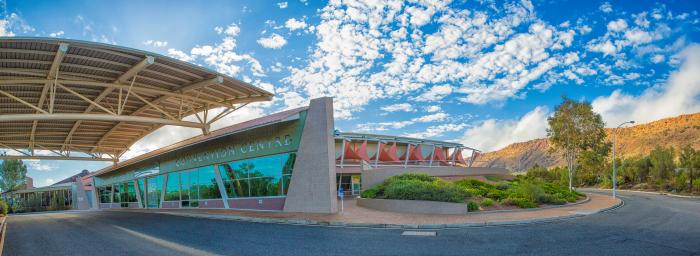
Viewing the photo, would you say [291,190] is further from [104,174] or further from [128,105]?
[104,174]

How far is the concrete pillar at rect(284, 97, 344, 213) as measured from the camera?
19531mm

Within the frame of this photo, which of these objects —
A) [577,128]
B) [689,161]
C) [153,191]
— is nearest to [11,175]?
[153,191]

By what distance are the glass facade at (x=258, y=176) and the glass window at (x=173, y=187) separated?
8.68 metres

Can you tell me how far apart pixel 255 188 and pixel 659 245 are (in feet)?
63.6

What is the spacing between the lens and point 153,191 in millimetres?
37531

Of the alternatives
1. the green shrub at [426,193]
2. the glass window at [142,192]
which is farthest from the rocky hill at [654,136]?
the glass window at [142,192]

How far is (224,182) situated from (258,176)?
4230mm

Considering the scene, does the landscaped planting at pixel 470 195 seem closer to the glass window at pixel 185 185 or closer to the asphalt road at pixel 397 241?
the asphalt road at pixel 397 241

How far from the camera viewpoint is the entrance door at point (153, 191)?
36.0 metres

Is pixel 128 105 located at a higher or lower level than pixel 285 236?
higher

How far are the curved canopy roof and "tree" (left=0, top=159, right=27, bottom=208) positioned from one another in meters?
49.1

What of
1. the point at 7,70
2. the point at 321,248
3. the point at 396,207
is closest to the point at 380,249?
the point at 321,248

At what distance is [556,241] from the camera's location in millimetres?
10844

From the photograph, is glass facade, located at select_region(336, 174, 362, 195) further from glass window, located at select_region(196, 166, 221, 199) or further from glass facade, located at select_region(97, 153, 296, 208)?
glass facade, located at select_region(97, 153, 296, 208)
